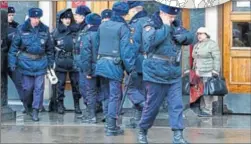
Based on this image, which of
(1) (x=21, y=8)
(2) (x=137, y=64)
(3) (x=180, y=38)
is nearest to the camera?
(3) (x=180, y=38)

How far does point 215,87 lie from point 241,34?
117 centimetres

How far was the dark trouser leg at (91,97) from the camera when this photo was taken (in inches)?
412

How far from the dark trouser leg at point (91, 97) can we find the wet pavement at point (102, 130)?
6.8 inches

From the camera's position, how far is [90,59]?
33.0 ft

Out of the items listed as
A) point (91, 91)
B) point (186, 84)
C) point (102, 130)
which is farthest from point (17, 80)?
point (186, 84)

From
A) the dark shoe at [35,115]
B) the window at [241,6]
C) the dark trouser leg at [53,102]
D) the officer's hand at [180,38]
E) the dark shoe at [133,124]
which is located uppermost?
the window at [241,6]

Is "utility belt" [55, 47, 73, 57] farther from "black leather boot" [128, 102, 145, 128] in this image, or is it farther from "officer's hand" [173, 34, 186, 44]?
"officer's hand" [173, 34, 186, 44]

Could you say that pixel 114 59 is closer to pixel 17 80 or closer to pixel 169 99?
pixel 169 99

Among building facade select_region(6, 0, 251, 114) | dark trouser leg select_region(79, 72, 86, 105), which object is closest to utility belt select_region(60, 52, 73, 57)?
dark trouser leg select_region(79, 72, 86, 105)

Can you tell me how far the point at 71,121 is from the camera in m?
10.8

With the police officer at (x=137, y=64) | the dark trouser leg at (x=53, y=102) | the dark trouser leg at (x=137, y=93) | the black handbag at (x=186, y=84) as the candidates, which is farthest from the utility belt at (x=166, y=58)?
the dark trouser leg at (x=53, y=102)

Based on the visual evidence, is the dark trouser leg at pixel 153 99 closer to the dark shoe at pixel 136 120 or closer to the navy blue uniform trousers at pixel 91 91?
the dark shoe at pixel 136 120

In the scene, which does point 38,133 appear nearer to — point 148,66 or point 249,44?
point 148,66

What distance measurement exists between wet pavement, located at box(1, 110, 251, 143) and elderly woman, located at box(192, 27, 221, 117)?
0.32m
